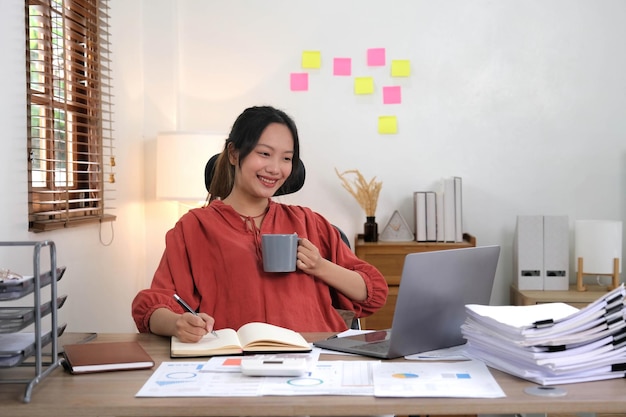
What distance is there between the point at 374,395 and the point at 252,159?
940mm

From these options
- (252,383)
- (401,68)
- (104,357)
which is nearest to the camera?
(252,383)

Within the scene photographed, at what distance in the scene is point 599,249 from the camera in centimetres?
347

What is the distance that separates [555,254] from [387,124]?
104 cm

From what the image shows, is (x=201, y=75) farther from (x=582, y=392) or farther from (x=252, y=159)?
(x=582, y=392)

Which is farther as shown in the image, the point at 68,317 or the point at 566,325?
the point at 68,317

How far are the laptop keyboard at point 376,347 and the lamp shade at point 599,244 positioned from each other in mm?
2218

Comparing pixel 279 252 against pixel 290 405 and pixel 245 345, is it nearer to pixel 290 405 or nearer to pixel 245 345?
pixel 245 345

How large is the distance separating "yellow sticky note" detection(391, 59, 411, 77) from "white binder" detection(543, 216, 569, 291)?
100 centimetres

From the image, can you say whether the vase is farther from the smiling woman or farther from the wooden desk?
the smiling woman

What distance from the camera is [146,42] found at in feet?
12.6

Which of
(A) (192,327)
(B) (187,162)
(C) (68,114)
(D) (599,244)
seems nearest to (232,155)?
(A) (192,327)

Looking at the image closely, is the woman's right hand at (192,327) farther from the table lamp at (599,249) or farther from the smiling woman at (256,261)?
the table lamp at (599,249)

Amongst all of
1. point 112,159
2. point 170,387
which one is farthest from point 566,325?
point 112,159

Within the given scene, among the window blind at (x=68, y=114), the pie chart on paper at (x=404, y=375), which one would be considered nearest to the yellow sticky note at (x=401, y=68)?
the window blind at (x=68, y=114)
